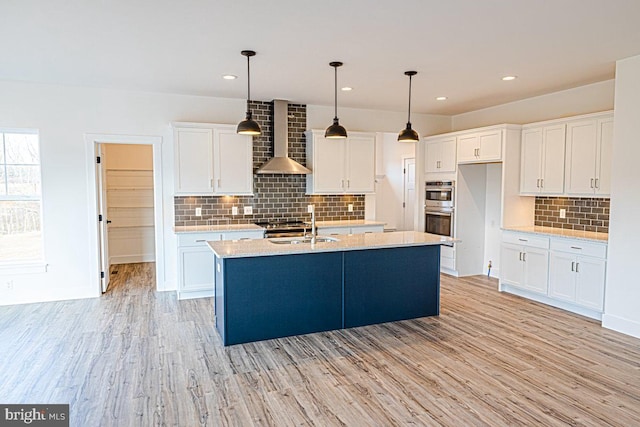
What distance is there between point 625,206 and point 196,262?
506 cm

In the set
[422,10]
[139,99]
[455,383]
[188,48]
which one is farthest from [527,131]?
[139,99]

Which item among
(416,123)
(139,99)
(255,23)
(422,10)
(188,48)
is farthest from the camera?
(416,123)

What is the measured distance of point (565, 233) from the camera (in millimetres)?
5227

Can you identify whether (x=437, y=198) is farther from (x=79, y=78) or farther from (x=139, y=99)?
(x=79, y=78)

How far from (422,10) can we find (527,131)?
11.4 feet

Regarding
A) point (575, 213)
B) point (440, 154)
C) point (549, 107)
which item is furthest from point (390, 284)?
point (549, 107)

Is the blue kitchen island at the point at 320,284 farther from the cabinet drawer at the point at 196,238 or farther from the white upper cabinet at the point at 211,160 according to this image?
the white upper cabinet at the point at 211,160

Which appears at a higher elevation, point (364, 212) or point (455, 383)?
point (364, 212)

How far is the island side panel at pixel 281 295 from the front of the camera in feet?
12.9

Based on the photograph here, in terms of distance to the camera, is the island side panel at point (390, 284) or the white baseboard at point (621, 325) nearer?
the white baseboard at point (621, 325)

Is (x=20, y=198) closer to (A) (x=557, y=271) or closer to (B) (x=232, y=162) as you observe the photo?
(B) (x=232, y=162)

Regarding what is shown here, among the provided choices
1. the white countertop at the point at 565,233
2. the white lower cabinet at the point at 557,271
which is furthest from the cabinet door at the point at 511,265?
the white countertop at the point at 565,233

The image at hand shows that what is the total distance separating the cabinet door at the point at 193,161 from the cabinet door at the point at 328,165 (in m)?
1.60

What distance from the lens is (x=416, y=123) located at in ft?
24.5
